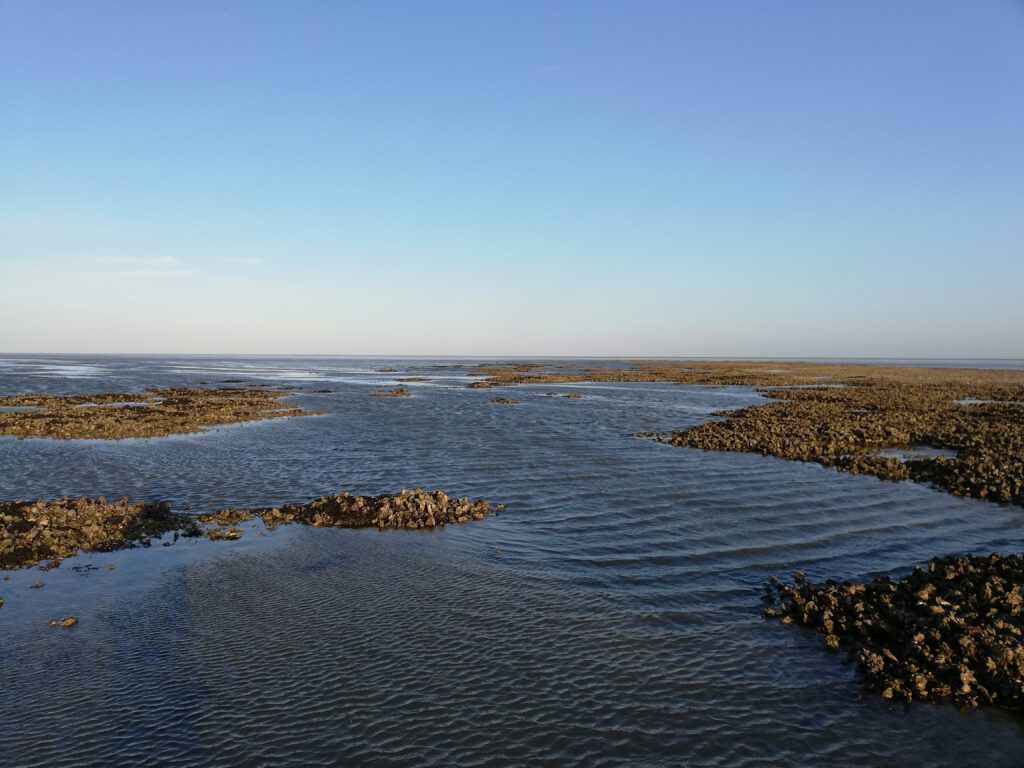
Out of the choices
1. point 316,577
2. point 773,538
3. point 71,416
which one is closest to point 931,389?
point 773,538

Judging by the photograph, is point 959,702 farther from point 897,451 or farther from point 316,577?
point 897,451

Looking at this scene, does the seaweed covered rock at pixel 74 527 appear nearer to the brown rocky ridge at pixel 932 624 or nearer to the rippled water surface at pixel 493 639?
the rippled water surface at pixel 493 639

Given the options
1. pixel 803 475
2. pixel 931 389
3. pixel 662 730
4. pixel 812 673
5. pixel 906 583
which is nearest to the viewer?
pixel 662 730

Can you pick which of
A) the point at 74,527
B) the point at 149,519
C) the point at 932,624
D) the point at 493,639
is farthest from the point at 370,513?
the point at 932,624

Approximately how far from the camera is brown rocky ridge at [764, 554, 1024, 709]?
9266mm

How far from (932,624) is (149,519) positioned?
2046 cm

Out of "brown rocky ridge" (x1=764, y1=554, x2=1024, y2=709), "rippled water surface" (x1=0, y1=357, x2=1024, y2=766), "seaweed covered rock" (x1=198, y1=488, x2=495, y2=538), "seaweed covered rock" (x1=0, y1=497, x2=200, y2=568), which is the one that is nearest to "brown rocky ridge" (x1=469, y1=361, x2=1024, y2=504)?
"rippled water surface" (x1=0, y1=357, x2=1024, y2=766)

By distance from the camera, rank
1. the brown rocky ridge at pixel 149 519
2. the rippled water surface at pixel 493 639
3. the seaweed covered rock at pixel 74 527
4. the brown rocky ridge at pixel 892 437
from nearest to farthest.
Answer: the rippled water surface at pixel 493 639 → the seaweed covered rock at pixel 74 527 → the brown rocky ridge at pixel 149 519 → the brown rocky ridge at pixel 892 437

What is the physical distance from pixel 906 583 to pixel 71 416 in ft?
168

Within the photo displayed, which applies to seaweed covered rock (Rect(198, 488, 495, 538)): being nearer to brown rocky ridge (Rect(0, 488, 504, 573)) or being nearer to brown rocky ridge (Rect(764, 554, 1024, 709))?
brown rocky ridge (Rect(0, 488, 504, 573))

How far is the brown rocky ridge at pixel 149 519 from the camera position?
51.2ft

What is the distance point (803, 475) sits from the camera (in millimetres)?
25875

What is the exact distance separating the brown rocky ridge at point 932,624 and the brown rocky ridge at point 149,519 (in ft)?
34.8

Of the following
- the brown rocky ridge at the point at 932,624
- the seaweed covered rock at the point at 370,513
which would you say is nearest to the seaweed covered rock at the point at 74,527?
the seaweed covered rock at the point at 370,513
